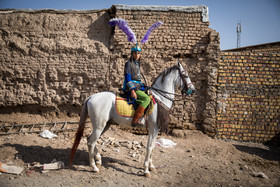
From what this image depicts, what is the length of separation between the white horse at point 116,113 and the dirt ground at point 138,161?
12.1 inches

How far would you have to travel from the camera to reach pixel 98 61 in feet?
19.1

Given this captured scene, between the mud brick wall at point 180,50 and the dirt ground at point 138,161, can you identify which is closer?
the dirt ground at point 138,161

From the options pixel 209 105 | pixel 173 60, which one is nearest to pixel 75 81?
pixel 173 60

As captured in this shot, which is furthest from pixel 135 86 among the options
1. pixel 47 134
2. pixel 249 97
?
pixel 249 97

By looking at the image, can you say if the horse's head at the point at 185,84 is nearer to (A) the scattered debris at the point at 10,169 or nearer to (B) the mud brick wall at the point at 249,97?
(B) the mud brick wall at the point at 249,97

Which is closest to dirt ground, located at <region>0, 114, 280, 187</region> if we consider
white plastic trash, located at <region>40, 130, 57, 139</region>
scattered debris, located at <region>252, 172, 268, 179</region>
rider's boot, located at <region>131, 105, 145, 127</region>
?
scattered debris, located at <region>252, 172, 268, 179</region>

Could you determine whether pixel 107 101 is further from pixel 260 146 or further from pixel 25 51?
pixel 260 146

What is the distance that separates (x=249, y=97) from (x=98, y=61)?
498cm

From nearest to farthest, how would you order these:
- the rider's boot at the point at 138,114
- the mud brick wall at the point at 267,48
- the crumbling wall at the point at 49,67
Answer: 1. the rider's boot at the point at 138,114
2. the crumbling wall at the point at 49,67
3. the mud brick wall at the point at 267,48

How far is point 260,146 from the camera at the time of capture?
5312mm

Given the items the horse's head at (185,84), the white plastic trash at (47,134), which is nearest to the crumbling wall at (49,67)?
the white plastic trash at (47,134)

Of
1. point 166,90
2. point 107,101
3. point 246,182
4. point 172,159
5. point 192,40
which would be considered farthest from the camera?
point 192,40

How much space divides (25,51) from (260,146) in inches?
317

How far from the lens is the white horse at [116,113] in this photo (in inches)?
137
